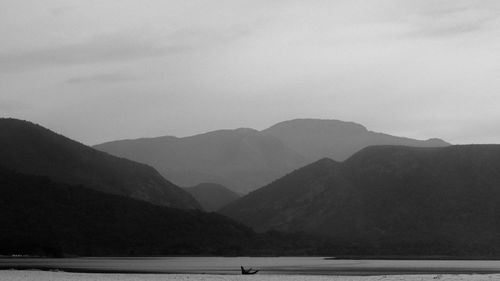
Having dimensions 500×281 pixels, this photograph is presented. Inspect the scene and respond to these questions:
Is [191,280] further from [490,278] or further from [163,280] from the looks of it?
[490,278]

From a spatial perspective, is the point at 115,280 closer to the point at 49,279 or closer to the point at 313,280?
the point at 49,279

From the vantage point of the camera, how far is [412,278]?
275 ft

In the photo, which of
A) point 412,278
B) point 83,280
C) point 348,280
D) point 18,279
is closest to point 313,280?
point 348,280

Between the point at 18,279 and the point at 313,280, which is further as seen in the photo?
the point at 313,280

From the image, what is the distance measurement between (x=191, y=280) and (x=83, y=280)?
10225 mm

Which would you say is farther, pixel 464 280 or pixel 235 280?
pixel 235 280

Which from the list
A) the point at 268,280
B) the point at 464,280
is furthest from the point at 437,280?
the point at 268,280

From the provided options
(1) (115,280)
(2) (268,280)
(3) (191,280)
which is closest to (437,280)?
(2) (268,280)

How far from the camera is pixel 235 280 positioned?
277ft

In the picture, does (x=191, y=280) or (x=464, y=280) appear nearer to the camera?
(x=464, y=280)

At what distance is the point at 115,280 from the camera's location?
83.6 meters

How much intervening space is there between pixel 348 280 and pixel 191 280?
50.3ft

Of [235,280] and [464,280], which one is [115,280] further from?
[464,280]

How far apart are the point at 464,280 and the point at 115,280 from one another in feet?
106
